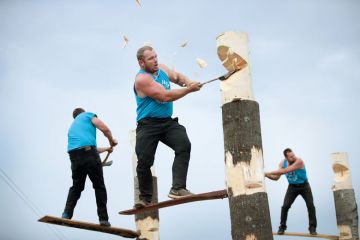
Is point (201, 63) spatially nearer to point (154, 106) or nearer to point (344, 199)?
point (154, 106)

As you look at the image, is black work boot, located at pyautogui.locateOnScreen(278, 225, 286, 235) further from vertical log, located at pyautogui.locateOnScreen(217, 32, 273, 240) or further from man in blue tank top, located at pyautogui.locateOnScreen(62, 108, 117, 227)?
vertical log, located at pyautogui.locateOnScreen(217, 32, 273, 240)

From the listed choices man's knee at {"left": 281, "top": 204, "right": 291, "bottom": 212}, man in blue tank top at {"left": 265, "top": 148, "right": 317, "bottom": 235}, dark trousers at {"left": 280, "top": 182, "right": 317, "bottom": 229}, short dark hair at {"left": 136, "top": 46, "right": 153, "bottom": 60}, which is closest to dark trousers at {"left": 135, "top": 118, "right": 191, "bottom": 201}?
short dark hair at {"left": 136, "top": 46, "right": 153, "bottom": 60}

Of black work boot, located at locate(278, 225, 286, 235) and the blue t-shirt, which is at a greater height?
the blue t-shirt

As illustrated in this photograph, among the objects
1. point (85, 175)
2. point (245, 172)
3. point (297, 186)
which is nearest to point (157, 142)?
point (245, 172)

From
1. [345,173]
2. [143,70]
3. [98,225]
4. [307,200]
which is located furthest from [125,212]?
[345,173]

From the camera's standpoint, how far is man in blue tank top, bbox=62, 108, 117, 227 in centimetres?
679

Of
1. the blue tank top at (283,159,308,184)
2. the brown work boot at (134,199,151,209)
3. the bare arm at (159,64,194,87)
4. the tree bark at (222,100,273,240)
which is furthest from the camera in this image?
the blue tank top at (283,159,308,184)

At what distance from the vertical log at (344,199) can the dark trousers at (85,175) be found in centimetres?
600

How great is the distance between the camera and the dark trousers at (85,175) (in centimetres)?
678

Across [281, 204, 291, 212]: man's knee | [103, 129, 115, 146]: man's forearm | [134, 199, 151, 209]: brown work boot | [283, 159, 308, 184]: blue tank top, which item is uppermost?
[103, 129, 115, 146]: man's forearm

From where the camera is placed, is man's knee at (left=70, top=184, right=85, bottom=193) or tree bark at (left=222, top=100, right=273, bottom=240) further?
man's knee at (left=70, top=184, right=85, bottom=193)

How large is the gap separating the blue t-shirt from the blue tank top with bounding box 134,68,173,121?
1.47m

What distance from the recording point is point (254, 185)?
14.7 feet

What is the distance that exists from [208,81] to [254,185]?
1120 millimetres
